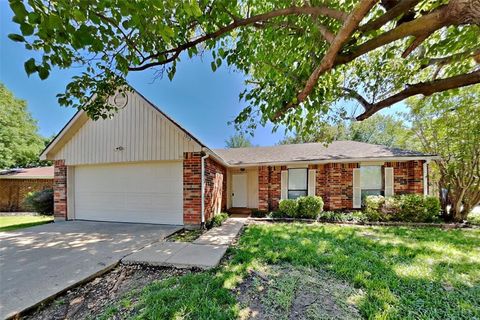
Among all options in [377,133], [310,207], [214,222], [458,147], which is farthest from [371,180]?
[377,133]

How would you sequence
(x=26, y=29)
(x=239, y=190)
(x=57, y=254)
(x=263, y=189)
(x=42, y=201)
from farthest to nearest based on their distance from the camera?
1. (x=239, y=190)
2. (x=263, y=189)
3. (x=42, y=201)
4. (x=57, y=254)
5. (x=26, y=29)

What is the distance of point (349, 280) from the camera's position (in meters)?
3.35

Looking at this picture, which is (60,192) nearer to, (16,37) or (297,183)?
(16,37)

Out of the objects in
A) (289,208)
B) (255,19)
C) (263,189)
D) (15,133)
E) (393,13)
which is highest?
(255,19)

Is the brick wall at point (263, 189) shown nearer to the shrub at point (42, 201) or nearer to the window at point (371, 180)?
the window at point (371, 180)

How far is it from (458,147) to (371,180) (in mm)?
3459

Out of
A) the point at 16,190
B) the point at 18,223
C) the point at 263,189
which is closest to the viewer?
the point at 18,223

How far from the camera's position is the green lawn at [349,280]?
258 centimetres

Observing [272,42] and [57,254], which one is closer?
[272,42]

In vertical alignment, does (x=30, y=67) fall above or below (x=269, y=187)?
above

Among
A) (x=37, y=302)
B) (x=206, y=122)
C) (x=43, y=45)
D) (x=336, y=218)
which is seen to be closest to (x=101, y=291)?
(x=37, y=302)

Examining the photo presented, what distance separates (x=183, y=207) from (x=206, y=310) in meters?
4.90

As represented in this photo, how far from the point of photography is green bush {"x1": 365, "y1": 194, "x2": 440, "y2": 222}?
7.97m

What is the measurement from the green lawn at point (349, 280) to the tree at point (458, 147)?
4.01 metres
